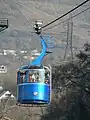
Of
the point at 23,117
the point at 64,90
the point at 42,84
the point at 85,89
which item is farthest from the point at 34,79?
the point at 23,117

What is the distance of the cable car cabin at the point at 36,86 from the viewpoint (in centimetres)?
2184

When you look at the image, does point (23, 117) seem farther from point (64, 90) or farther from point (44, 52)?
point (44, 52)

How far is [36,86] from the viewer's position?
22.0 m

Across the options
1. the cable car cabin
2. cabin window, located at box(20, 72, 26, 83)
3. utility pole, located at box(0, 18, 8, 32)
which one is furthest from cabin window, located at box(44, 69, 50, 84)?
utility pole, located at box(0, 18, 8, 32)

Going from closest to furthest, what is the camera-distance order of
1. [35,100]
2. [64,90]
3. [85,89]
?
1. [35,100]
2. [85,89]
3. [64,90]

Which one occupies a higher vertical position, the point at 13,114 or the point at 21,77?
the point at 21,77

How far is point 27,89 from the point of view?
2209 cm

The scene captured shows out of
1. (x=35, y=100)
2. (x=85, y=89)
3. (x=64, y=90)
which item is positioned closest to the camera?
(x=35, y=100)

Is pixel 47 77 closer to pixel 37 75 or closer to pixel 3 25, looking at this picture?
pixel 37 75

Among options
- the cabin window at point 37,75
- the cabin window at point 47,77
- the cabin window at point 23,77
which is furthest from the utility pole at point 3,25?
the cabin window at point 37,75

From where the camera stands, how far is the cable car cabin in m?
21.8

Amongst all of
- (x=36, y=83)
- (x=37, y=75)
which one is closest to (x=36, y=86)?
(x=36, y=83)

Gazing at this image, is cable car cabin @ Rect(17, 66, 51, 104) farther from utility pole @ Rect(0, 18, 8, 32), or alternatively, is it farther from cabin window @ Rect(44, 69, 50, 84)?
utility pole @ Rect(0, 18, 8, 32)

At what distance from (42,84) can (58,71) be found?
3506cm
